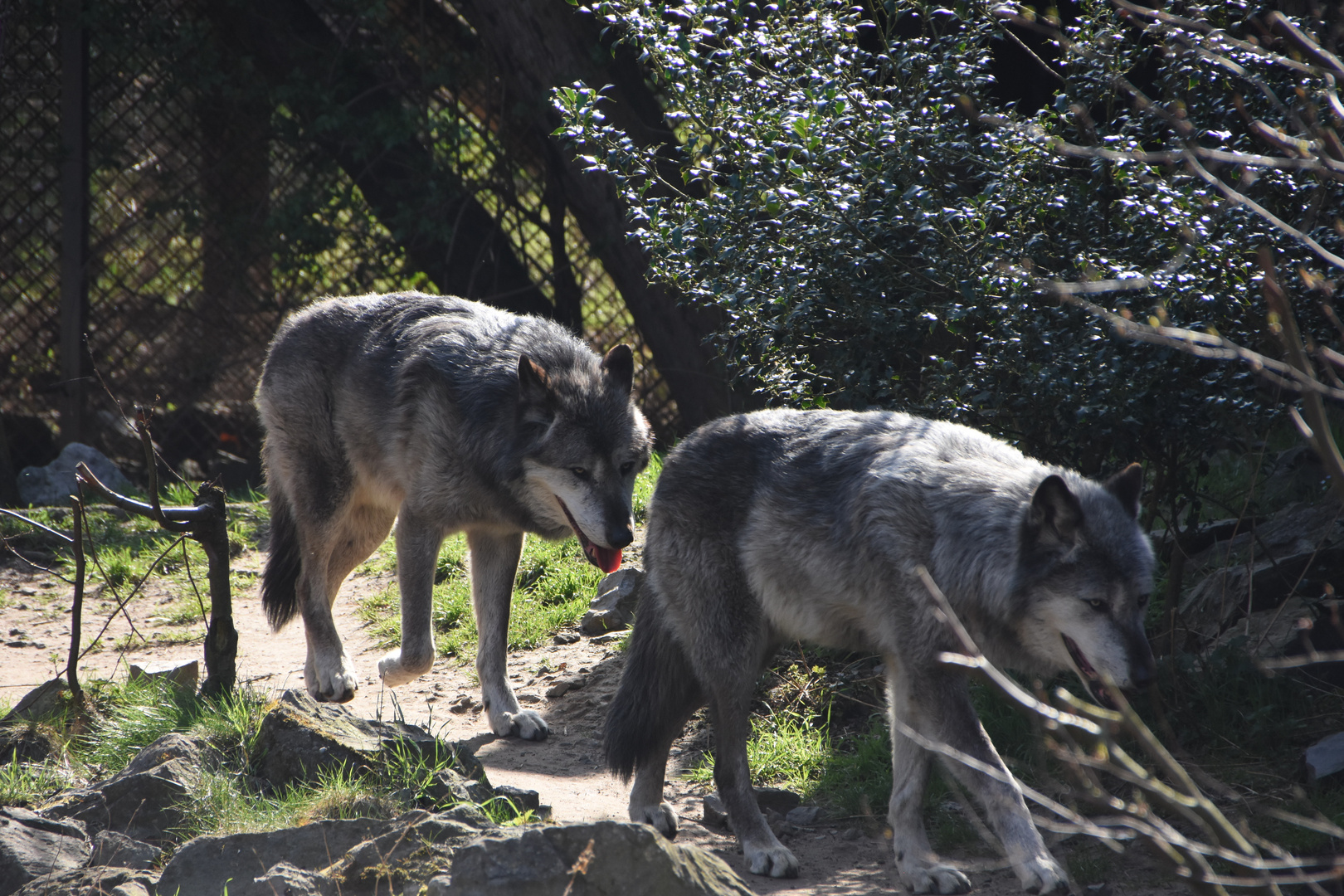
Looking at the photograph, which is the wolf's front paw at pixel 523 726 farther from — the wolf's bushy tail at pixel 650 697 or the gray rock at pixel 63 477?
the gray rock at pixel 63 477

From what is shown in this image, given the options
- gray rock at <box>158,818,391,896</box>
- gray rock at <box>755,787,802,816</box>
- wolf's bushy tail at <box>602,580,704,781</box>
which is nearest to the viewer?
gray rock at <box>158,818,391,896</box>

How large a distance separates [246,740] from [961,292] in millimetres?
3072

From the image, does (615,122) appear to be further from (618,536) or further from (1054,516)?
(1054,516)

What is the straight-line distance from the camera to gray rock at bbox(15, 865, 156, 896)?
2.98 m

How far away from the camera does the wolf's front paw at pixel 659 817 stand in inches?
161

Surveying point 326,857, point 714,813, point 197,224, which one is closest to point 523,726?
point 714,813

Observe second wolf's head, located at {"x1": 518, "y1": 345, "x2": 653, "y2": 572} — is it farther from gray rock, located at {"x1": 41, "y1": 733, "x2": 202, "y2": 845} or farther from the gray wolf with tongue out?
gray rock, located at {"x1": 41, "y1": 733, "x2": 202, "y2": 845}

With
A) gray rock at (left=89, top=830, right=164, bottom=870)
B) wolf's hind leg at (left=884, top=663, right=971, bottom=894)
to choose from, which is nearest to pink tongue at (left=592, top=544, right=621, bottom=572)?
wolf's hind leg at (left=884, top=663, right=971, bottom=894)

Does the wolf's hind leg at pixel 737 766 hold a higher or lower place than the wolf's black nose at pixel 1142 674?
lower

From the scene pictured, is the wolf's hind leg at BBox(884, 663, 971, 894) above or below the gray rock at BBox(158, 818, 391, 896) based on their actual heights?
below

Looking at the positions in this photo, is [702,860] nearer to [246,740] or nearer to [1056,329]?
[246,740]

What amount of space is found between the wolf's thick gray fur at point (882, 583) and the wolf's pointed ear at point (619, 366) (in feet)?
3.81

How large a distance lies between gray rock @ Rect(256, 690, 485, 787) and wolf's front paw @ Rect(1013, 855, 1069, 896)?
5.94 ft

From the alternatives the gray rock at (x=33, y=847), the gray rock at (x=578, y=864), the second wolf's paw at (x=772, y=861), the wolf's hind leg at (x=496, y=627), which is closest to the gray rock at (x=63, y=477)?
the wolf's hind leg at (x=496, y=627)
